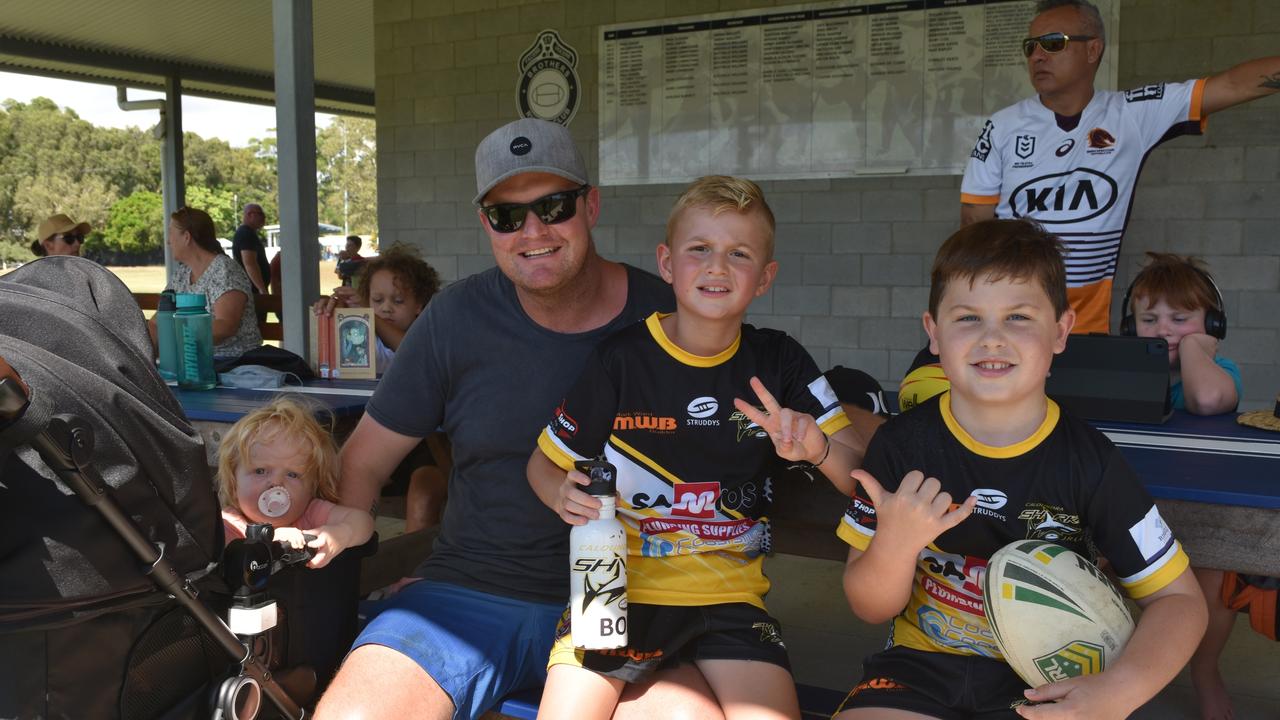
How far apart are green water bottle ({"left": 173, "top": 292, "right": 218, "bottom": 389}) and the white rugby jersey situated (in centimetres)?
279

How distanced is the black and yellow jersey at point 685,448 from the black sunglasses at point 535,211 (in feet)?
1.31

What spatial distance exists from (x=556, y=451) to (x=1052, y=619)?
960mm

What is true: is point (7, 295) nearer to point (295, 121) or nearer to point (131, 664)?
point (131, 664)

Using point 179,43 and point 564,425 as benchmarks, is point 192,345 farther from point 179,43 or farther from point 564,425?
point 179,43

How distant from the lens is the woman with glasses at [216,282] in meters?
4.55

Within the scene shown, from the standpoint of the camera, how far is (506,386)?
2.27m

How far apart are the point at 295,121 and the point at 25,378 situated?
3936 millimetres

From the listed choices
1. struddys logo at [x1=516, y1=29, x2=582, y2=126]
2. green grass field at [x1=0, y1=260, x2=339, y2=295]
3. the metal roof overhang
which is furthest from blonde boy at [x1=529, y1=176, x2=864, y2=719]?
green grass field at [x1=0, y1=260, x2=339, y2=295]

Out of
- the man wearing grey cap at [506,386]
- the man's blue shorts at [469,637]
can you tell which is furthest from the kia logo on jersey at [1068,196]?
the man's blue shorts at [469,637]

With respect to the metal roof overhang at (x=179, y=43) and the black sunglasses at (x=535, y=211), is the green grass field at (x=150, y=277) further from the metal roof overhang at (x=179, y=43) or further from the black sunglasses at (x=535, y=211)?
the black sunglasses at (x=535, y=211)

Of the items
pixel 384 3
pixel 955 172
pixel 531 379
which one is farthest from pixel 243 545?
pixel 384 3

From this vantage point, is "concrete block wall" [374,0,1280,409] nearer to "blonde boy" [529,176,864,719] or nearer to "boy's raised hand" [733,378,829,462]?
"blonde boy" [529,176,864,719]

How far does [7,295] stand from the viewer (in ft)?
5.29

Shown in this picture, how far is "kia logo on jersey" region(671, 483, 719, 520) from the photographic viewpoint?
198cm
